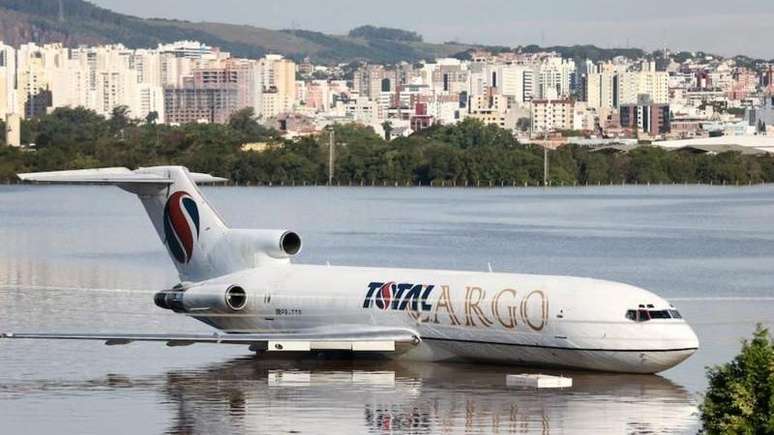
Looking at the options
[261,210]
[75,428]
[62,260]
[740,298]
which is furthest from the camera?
[261,210]

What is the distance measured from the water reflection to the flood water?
0.06 m

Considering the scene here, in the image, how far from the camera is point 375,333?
44.3 meters

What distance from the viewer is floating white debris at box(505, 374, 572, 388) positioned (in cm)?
4131

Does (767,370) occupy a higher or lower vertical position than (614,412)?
higher

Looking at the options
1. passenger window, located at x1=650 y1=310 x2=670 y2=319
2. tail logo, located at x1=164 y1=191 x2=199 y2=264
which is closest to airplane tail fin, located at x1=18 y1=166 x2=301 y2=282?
tail logo, located at x1=164 y1=191 x2=199 y2=264

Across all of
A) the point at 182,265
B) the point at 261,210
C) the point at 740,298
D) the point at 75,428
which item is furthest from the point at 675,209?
the point at 75,428

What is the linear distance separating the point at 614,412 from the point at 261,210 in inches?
4341

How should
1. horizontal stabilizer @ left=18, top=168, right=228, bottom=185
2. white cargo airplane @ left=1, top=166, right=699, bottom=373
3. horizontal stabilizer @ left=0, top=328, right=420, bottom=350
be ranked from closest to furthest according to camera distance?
white cargo airplane @ left=1, top=166, right=699, bottom=373 < horizontal stabilizer @ left=0, top=328, right=420, bottom=350 < horizontal stabilizer @ left=18, top=168, right=228, bottom=185

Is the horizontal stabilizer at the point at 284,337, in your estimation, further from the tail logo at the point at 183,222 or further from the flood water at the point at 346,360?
the tail logo at the point at 183,222

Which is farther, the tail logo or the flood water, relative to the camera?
the tail logo

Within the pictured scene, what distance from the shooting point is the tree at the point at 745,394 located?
1025 inches

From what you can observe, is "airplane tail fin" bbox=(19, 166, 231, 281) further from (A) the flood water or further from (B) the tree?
(B) the tree

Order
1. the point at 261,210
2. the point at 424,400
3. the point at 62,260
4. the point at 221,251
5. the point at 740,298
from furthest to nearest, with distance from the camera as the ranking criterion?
the point at 261,210 < the point at 62,260 < the point at 740,298 < the point at 221,251 < the point at 424,400

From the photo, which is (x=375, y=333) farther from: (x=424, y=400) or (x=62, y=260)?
(x=62, y=260)
